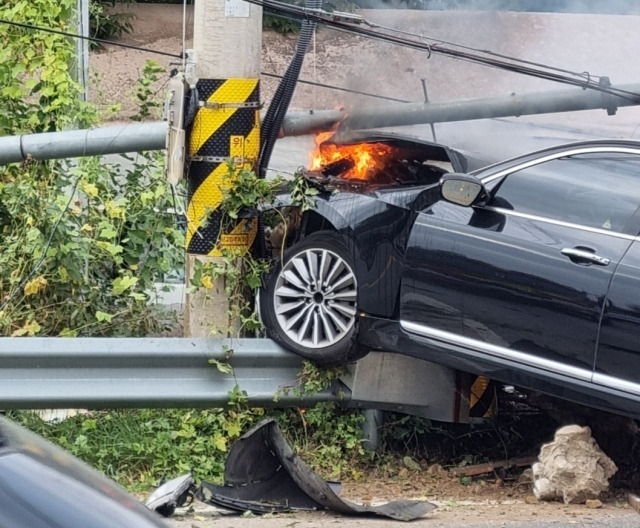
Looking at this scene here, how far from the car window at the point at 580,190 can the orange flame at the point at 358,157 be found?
1.11m

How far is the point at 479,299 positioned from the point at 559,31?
4593 mm

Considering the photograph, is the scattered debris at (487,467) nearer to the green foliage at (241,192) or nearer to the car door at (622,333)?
the car door at (622,333)

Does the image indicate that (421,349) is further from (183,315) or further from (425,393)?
(183,315)

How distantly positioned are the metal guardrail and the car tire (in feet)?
0.45

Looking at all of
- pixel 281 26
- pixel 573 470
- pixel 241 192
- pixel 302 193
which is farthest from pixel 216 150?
pixel 281 26

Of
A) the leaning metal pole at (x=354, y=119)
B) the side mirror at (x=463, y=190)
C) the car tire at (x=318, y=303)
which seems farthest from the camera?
the leaning metal pole at (x=354, y=119)

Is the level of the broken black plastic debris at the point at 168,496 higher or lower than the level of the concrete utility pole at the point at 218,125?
lower

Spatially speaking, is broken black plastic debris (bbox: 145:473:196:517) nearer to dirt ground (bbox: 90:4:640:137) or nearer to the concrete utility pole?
the concrete utility pole

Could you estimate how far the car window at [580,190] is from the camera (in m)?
6.28

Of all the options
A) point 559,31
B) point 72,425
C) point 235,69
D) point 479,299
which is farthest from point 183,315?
point 559,31

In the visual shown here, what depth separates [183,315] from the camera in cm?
793

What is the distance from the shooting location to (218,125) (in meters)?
7.45

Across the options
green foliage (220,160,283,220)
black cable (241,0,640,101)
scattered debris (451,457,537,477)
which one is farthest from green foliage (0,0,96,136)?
scattered debris (451,457,537,477)

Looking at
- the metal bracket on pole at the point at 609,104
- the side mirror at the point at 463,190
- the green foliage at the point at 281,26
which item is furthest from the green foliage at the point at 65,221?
the green foliage at the point at 281,26
